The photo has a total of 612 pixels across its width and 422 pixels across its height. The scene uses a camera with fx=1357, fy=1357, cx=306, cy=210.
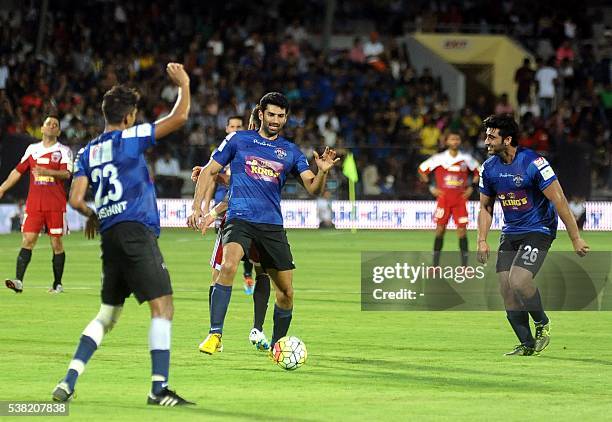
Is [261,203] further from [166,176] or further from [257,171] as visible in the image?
[166,176]

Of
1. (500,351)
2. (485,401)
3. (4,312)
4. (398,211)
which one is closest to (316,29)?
(398,211)

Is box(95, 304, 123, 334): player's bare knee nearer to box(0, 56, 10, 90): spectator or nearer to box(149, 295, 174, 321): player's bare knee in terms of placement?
box(149, 295, 174, 321): player's bare knee

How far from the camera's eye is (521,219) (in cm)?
1214

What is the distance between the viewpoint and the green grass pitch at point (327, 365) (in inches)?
357

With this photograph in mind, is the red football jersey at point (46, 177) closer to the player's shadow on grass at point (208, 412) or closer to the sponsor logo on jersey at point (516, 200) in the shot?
the sponsor logo on jersey at point (516, 200)

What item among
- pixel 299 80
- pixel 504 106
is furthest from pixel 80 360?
pixel 299 80

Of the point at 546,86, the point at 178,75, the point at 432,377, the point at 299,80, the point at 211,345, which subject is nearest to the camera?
the point at 178,75

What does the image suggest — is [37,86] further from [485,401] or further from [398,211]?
[485,401]

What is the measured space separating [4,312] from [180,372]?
17.1 feet

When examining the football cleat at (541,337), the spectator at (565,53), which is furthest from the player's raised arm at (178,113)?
the spectator at (565,53)

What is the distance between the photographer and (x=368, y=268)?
2119 centimetres

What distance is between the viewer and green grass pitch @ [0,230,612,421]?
9.07m

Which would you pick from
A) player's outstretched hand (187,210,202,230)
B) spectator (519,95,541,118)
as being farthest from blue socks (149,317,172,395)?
spectator (519,95,541,118)

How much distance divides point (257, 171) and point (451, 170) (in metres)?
11.0
